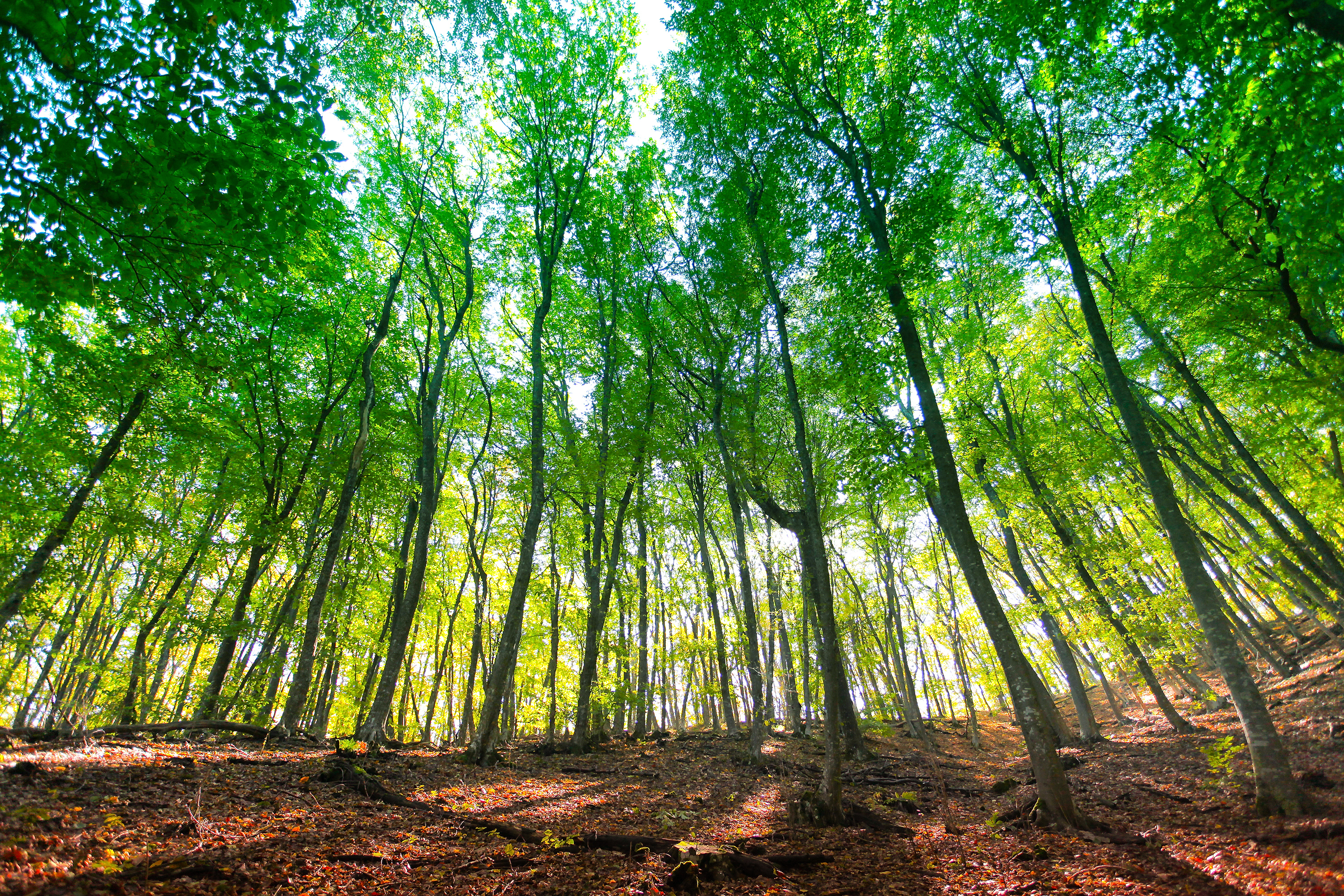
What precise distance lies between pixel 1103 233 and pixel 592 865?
1353 centimetres

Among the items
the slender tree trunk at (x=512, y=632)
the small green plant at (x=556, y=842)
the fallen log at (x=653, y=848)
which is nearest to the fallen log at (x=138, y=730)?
the fallen log at (x=653, y=848)

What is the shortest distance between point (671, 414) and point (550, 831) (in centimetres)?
1152

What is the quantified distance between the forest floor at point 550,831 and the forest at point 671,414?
7cm

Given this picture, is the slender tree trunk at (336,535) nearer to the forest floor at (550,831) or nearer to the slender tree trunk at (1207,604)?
the forest floor at (550,831)

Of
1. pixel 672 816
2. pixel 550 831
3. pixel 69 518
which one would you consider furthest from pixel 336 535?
pixel 672 816

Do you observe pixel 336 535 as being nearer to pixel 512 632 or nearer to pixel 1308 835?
pixel 512 632

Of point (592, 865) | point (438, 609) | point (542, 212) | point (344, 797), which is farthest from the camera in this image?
point (438, 609)

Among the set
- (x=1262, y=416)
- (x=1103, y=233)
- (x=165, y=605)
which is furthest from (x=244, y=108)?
(x=1262, y=416)

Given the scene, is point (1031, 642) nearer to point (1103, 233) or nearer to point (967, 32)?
point (1103, 233)

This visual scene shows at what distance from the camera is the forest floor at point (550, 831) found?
3.55m

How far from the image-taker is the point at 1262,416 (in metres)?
15.0

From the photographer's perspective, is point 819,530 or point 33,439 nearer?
point 819,530

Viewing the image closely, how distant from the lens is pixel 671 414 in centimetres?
1576

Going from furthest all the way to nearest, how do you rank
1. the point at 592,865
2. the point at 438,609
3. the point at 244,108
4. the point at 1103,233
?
the point at 438,609
the point at 1103,233
the point at 592,865
the point at 244,108
